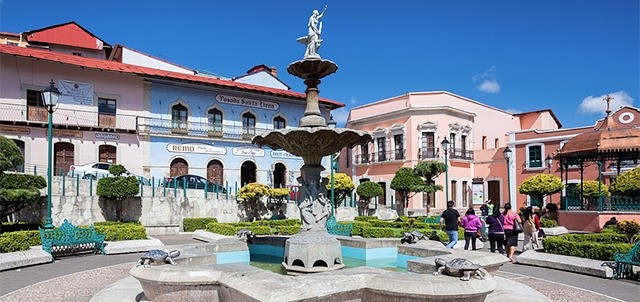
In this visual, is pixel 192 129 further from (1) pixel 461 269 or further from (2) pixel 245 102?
(1) pixel 461 269

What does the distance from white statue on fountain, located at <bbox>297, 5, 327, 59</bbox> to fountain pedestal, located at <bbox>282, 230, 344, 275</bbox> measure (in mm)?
3480

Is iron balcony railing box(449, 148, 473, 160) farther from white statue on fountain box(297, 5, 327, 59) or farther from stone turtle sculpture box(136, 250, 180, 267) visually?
stone turtle sculpture box(136, 250, 180, 267)

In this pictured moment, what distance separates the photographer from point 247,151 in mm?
32094

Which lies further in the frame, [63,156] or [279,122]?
[279,122]

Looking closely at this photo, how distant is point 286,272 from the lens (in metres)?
7.93

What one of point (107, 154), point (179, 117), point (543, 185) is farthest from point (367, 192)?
point (107, 154)

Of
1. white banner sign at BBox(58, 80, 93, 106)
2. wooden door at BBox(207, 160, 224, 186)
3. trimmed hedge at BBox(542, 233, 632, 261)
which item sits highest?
white banner sign at BBox(58, 80, 93, 106)

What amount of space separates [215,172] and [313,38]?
23.4 meters

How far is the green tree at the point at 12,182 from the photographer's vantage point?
1350 centimetres

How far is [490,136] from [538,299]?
36.8 m

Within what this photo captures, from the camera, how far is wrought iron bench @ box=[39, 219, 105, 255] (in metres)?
11.6

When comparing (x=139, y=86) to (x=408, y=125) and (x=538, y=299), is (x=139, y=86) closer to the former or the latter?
(x=408, y=125)

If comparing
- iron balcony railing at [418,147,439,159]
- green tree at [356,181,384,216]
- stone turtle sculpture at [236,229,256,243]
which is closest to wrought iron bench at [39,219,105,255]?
stone turtle sculpture at [236,229,256,243]

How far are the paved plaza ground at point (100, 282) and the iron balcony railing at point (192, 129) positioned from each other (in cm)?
1741
